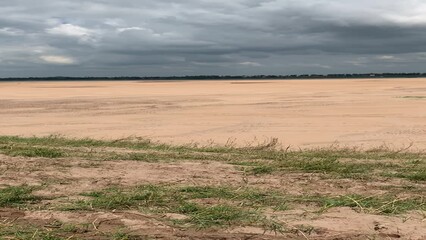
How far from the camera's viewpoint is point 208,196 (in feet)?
22.9

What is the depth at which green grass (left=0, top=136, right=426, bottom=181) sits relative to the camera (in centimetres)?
882

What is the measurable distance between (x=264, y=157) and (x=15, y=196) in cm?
518

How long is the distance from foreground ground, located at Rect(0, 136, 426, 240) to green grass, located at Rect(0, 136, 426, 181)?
0.03 m

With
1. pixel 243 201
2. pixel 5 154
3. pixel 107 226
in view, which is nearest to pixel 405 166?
pixel 243 201

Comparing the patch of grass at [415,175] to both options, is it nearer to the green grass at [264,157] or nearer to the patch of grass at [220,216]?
the green grass at [264,157]

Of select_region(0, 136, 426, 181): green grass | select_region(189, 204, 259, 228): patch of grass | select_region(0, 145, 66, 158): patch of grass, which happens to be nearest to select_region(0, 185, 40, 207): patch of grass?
select_region(189, 204, 259, 228): patch of grass

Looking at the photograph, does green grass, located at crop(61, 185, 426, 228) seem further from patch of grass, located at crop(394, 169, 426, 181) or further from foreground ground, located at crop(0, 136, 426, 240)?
patch of grass, located at crop(394, 169, 426, 181)

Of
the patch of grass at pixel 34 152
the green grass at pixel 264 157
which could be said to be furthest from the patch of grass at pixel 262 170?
the patch of grass at pixel 34 152

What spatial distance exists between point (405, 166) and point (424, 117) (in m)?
13.0

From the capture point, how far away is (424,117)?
2131 cm

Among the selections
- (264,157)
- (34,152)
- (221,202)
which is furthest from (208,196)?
(34,152)

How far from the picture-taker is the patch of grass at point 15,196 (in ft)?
21.7

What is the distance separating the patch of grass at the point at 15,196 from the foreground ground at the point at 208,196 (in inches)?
0.5

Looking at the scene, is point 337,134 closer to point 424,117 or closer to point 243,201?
point 424,117
